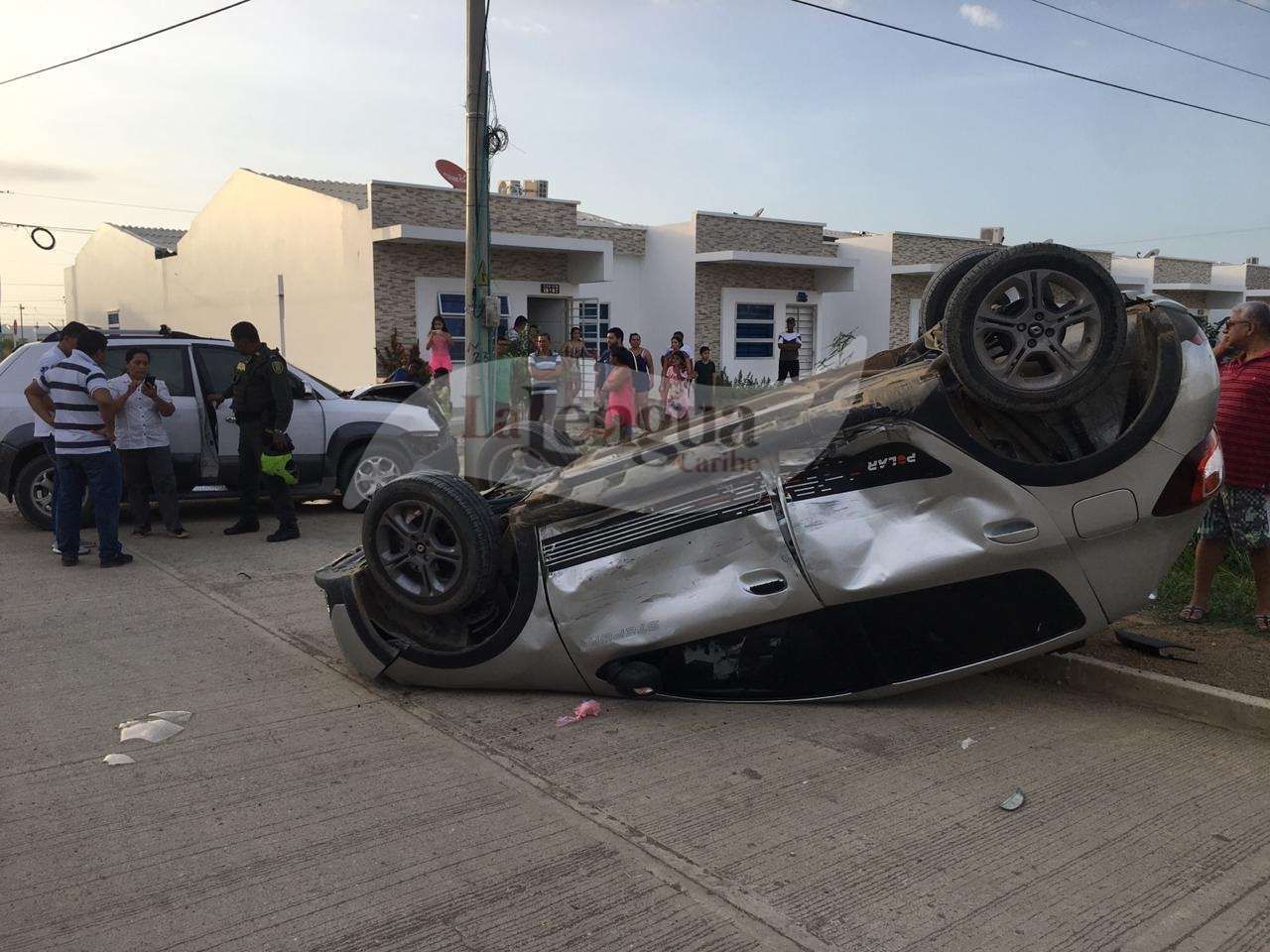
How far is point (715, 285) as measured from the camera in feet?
76.8

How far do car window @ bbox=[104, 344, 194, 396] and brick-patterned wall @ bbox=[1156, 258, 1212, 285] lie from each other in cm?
3551

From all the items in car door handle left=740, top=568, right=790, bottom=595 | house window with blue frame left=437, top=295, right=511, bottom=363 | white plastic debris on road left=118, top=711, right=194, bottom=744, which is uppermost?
house window with blue frame left=437, top=295, right=511, bottom=363

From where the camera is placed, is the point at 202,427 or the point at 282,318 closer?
the point at 202,427

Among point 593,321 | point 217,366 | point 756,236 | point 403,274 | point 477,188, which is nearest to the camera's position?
point 217,366

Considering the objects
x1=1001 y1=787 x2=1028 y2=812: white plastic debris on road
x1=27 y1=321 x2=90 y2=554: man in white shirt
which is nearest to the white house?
x1=27 y1=321 x2=90 y2=554: man in white shirt

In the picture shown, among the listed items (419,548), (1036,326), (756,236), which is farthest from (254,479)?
(756,236)

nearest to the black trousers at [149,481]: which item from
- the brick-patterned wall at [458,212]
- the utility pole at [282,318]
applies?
the utility pole at [282,318]

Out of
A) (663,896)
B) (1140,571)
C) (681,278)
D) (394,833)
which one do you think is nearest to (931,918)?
(663,896)

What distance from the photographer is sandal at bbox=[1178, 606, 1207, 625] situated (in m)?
5.44

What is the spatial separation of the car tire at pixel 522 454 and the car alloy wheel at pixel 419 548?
1.36 feet

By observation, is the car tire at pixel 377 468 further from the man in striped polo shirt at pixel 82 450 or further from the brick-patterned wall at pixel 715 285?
the brick-patterned wall at pixel 715 285

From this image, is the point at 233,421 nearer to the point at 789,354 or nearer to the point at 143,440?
the point at 143,440

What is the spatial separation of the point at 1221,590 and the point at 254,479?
7531 mm

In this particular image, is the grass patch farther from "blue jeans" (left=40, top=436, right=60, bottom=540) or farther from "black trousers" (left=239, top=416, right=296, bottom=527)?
"blue jeans" (left=40, top=436, right=60, bottom=540)
